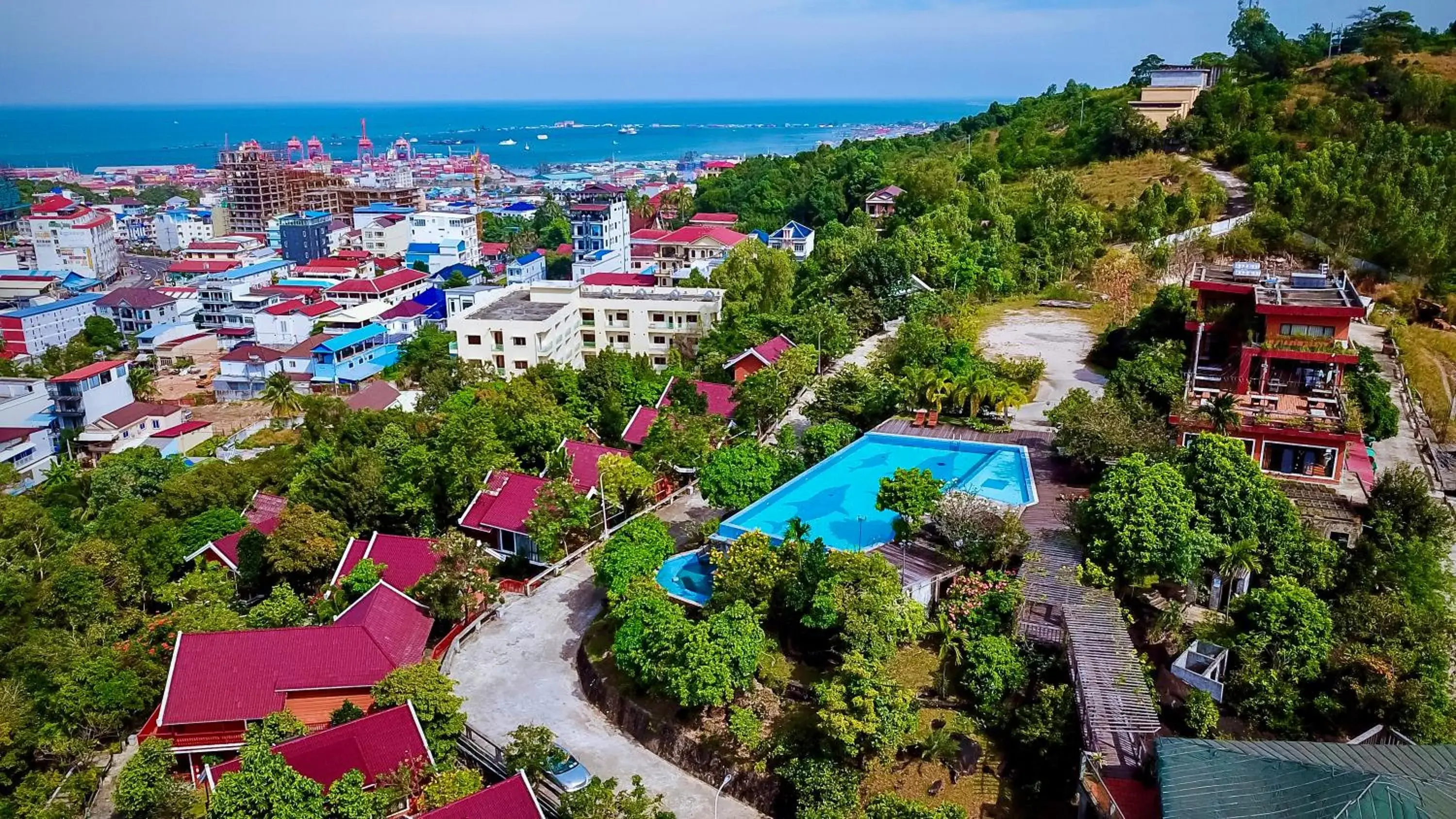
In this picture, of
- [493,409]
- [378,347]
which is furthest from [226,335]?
[493,409]

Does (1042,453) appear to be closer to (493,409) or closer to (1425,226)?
(493,409)

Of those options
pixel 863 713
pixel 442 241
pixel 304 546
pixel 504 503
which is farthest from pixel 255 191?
pixel 863 713

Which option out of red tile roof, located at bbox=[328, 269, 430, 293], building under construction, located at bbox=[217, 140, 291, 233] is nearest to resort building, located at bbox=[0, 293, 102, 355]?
red tile roof, located at bbox=[328, 269, 430, 293]

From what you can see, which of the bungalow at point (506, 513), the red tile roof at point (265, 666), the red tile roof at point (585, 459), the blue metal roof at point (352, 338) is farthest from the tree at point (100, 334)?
the red tile roof at point (265, 666)

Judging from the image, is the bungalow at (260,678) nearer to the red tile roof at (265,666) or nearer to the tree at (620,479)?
the red tile roof at (265,666)

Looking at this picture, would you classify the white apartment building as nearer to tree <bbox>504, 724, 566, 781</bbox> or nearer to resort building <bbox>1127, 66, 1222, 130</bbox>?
tree <bbox>504, 724, 566, 781</bbox>

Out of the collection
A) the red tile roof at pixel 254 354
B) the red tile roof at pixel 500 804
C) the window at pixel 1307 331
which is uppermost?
the window at pixel 1307 331

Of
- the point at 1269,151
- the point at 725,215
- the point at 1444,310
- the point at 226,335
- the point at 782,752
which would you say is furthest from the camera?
the point at 725,215
